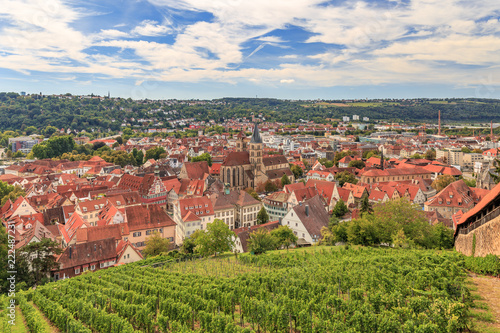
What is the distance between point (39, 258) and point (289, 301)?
86.9 feet

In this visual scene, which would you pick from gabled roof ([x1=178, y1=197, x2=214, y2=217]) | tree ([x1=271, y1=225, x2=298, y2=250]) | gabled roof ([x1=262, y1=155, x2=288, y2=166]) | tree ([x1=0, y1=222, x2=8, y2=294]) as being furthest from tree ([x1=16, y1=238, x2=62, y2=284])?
gabled roof ([x1=262, y1=155, x2=288, y2=166])

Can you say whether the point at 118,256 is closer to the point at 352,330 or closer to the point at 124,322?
the point at 124,322

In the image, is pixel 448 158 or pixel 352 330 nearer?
pixel 352 330

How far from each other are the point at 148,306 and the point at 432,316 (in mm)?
15032

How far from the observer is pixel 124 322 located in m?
18.7

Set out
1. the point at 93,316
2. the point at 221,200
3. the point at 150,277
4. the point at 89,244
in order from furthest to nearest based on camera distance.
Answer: the point at 221,200 → the point at 89,244 → the point at 150,277 → the point at 93,316

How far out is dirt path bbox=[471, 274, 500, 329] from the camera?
14.7 m

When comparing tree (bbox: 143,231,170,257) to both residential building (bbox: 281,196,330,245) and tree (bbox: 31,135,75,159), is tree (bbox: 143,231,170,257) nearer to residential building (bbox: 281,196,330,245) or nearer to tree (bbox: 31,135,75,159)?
residential building (bbox: 281,196,330,245)

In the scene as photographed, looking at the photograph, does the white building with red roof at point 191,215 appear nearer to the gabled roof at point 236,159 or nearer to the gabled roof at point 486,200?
the gabled roof at point 236,159

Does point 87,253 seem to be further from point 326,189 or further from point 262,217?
point 326,189

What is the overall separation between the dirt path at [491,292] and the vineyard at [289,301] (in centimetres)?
79

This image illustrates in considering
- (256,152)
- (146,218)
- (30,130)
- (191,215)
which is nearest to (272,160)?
(256,152)

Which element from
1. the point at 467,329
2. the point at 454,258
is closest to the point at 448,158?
the point at 454,258

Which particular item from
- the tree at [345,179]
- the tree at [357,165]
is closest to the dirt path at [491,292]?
the tree at [345,179]
